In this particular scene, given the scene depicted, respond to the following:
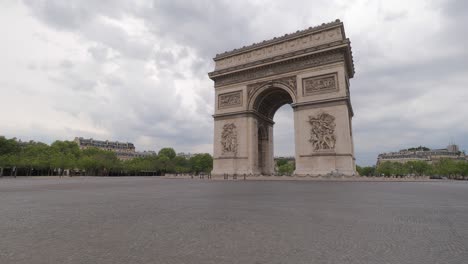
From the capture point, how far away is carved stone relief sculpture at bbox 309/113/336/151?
22.9 m

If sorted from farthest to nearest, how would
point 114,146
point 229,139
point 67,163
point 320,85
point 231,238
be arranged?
point 114,146 → point 67,163 → point 229,139 → point 320,85 → point 231,238

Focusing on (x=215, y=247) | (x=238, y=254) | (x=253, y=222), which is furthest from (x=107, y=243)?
(x=253, y=222)

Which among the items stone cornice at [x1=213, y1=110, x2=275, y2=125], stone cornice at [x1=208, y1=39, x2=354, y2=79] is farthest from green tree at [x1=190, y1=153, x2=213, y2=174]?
stone cornice at [x1=208, y1=39, x2=354, y2=79]

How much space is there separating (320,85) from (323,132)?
167 inches

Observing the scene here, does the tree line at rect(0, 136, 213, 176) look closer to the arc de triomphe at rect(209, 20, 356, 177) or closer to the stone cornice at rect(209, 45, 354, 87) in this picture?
the arc de triomphe at rect(209, 20, 356, 177)

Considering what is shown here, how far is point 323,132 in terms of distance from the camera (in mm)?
23250

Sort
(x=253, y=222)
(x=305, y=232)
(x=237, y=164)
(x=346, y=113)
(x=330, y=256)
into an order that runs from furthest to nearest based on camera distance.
A: (x=237, y=164) → (x=346, y=113) → (x=253, y=222) → (x=305, y=232) → (x=330, y=256)

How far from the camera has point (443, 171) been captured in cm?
6272

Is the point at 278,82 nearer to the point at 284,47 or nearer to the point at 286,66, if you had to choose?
the point at 286,66

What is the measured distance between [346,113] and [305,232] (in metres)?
21.1

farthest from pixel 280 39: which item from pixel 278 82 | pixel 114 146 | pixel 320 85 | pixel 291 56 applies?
pixel 114 146

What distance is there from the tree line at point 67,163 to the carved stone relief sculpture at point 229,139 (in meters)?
35.7

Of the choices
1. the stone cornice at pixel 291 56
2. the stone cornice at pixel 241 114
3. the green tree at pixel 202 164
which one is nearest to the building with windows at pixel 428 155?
the green tree at pixel 202 164

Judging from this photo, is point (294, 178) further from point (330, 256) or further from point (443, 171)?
point (443, 171)
